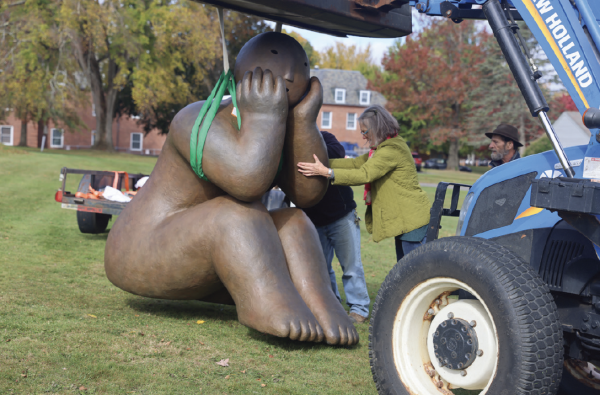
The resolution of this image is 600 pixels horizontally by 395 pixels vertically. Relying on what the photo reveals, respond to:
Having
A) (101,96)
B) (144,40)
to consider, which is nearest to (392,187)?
(144,40)

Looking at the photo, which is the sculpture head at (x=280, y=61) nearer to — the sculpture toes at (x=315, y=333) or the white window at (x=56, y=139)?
the sculpture toes at (x=315, y=333)

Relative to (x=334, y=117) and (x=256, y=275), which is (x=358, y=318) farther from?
(x=334, y=117)

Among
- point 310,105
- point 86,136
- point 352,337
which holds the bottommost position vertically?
point 352,337

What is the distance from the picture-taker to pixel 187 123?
14.9ft

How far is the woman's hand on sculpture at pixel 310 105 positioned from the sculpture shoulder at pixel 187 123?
0.54 m

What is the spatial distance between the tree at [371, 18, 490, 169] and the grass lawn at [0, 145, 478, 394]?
39.3m

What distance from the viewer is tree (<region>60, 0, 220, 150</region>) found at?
30859 millimetres

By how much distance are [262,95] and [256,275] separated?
1.34 meters

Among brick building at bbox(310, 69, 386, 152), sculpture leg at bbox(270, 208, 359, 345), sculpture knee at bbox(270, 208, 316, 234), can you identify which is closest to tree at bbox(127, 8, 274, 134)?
brick building at bbox(310, 69, 386, 152)

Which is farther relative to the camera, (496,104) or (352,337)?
(496,104)

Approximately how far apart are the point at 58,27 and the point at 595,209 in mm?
34334

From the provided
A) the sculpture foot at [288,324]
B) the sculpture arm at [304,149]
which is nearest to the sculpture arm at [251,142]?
the sculpture arm at [304,149]

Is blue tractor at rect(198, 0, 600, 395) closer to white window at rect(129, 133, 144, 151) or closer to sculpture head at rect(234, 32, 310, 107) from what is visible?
sculpture head at rect(234, 32, 310, 107)

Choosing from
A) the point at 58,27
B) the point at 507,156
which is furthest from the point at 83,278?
the point at 58,27
